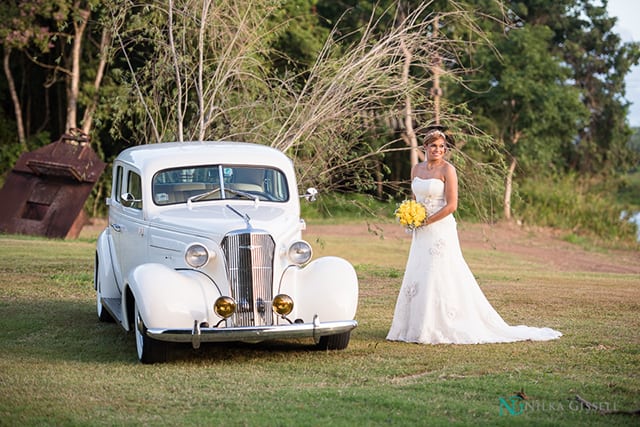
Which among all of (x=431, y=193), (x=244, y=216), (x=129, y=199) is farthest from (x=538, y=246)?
(x=244, y=216)

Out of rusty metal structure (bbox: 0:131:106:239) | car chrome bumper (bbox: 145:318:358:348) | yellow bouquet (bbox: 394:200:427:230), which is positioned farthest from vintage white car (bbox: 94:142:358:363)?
rusty metal structure (bbox: 0:131:106:239)

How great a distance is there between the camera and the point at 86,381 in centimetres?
764

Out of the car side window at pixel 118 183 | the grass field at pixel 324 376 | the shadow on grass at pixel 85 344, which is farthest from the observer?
the car side window at pixel 118 183

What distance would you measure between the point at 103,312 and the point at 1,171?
730 inches

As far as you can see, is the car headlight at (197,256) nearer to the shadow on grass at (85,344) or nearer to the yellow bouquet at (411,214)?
the shadow on grass at (85,344)

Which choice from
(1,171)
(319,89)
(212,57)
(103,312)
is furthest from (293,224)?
(1,171)

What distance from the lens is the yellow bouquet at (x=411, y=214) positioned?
952 centimetres

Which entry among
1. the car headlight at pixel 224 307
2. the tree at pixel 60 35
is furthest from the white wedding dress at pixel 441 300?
the tree at pixel 60 35

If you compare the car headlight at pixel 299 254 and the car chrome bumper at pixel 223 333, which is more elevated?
the car headlight at pixel 299 254

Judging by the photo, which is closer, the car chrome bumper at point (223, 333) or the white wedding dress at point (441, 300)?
the car chrome bumper at point (223, 333)

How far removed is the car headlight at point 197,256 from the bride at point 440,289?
7.23 feet

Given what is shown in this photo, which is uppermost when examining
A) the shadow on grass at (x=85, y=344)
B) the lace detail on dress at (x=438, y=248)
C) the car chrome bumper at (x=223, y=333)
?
the lace detail on dress at (x=438, y=248)

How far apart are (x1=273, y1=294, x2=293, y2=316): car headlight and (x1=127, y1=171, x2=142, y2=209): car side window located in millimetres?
1955

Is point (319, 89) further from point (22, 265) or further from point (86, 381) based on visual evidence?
point (86, 381)
